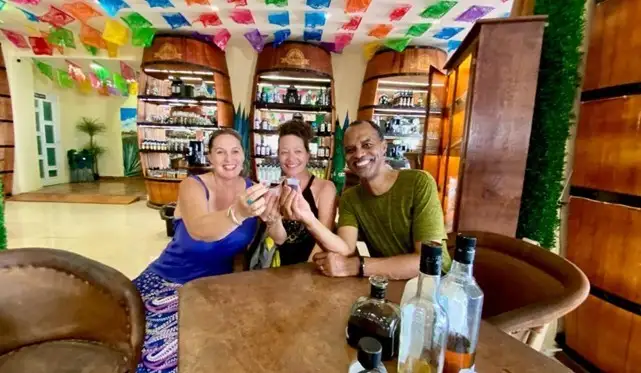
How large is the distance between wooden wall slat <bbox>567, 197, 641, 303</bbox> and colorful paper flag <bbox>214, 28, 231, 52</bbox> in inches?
195

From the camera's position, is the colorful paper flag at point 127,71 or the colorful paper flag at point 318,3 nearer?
the colorful paper flag at point 318,3

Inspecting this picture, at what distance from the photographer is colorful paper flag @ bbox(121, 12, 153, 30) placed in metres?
4.59

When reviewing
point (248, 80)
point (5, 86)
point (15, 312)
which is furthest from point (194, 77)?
point (15, 312)

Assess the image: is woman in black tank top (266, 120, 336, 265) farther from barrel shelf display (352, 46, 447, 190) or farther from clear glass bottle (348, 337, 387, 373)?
barrel shelf display (352, 46, 447, 190)

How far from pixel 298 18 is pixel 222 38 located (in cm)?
135

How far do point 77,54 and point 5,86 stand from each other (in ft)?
5.18

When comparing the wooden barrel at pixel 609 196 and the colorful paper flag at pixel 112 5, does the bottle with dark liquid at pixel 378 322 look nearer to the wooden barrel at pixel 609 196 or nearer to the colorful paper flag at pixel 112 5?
the wooden barrel at pixel 609 196

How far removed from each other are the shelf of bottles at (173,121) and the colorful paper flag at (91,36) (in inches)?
34.6

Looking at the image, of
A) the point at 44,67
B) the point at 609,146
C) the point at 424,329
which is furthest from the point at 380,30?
the point at 44,67

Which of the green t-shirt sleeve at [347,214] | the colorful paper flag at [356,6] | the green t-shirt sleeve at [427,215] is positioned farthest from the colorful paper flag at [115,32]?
the green t-shirt sleeve at [427,215]

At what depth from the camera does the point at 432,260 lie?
1.86 feet

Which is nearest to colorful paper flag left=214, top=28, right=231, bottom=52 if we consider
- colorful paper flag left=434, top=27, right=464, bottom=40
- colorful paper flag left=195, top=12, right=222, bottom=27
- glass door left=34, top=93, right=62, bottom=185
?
colorful paper flag left=195, top=12, right=222, bottom=27

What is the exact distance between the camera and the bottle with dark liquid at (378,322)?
2.33 feet

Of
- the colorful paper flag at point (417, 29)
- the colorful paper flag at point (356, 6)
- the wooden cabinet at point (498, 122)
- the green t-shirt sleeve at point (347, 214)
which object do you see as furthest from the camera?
the colorful paper flag at point (417, 29)
